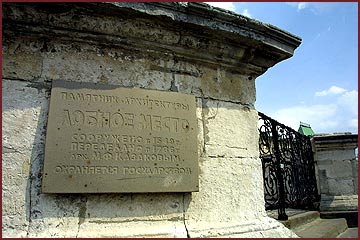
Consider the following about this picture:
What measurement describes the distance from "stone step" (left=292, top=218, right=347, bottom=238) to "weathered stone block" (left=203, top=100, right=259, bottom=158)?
1832 millimetres

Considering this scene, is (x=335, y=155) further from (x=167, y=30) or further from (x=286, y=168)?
(x=167, y=30)

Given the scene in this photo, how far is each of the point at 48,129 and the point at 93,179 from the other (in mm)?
405

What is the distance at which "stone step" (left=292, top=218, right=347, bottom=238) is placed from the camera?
3.74 meters

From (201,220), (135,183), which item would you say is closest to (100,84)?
(135,183)

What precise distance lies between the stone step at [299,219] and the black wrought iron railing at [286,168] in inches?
4.0

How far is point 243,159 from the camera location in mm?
2432

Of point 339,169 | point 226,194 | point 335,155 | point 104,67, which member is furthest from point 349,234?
point 104,67

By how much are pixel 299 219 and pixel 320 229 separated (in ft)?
1.11

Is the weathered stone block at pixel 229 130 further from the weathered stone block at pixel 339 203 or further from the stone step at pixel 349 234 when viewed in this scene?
the weathered stone block at pixel 339 203

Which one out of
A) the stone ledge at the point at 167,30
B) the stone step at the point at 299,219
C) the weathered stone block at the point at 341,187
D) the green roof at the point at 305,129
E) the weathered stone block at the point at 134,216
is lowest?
the stone step at the point at 299,219

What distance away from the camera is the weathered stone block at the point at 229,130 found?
2.32m

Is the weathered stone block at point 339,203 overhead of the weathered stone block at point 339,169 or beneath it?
beneath

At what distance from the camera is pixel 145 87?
2.19 metres

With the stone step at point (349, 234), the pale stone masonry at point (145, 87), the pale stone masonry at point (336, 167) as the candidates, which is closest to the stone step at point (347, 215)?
the pale stone masonry at point (336, 167)
